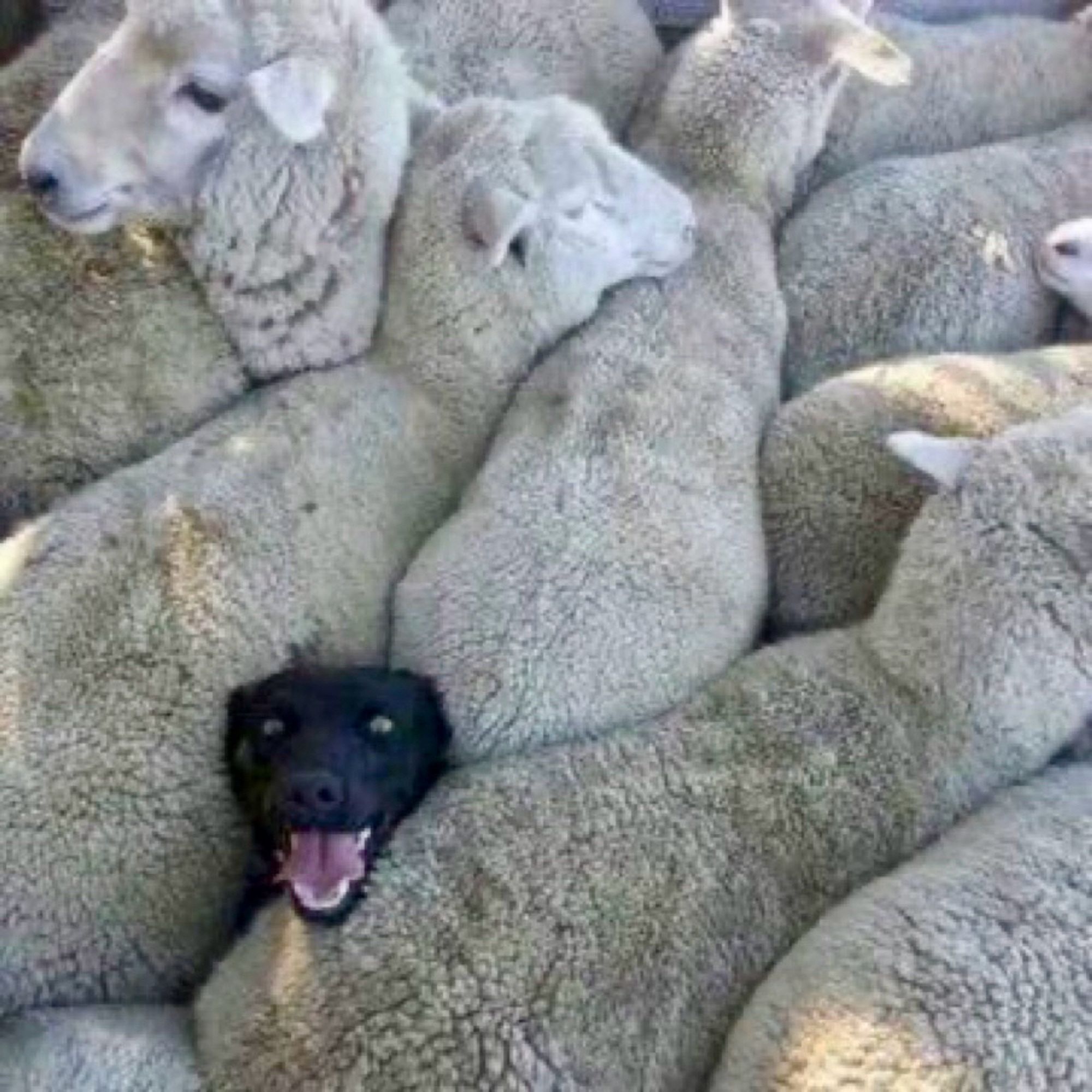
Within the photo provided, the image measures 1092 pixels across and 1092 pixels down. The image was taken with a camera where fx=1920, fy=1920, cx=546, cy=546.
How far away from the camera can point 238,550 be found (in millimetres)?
2662

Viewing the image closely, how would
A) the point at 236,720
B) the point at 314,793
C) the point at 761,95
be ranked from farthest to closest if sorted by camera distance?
1. the point at 761,95
2. the point at 236,720
3. the point at 314,793

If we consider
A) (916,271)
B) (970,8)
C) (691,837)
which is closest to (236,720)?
(691,837)

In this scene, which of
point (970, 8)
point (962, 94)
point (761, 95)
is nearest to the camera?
point (761, 95)

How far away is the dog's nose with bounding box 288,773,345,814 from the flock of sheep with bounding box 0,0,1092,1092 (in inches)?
5.1

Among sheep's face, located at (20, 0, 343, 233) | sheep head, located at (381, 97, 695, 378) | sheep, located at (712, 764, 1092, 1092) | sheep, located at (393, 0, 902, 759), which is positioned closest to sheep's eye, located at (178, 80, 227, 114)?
sheep's face, located at (20, 0, 343, 233)

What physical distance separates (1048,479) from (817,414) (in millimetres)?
478

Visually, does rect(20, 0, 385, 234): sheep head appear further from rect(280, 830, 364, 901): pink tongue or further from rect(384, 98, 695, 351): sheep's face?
rect(280, 830, 364, 901): pink tongue

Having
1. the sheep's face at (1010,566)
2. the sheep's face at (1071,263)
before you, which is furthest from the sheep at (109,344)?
the sheep's face at (1071,263)

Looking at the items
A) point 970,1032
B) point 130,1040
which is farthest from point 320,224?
point 970,1032

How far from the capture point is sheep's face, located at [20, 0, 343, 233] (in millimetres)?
2855

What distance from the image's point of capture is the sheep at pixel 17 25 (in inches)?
145

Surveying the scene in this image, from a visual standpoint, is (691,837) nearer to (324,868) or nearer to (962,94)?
(324,868)

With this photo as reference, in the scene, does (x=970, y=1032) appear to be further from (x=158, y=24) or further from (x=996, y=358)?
(x=158, y=24)

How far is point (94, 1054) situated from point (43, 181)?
1308 mm
